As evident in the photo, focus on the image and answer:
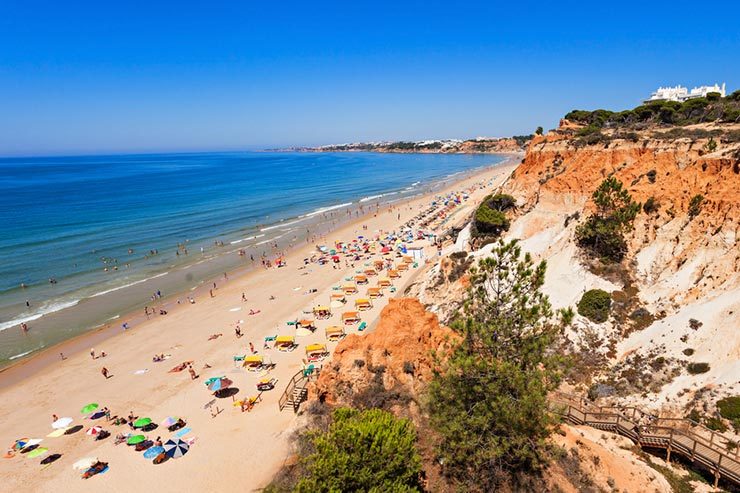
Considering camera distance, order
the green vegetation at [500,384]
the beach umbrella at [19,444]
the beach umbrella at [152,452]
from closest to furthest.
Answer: the green vegetation at [500,384] → the beach umbrella at [152,452] → the beach umbrella at [19,444]

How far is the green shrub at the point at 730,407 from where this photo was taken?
14062 mm

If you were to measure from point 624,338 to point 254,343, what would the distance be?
75.8 ft

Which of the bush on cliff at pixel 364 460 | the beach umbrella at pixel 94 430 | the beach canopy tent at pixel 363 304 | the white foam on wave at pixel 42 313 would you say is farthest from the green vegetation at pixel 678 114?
the white foam on wave at pixel 42 313

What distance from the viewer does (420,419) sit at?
1527 cm

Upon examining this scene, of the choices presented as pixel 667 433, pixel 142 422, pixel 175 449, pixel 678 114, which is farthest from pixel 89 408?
pixel 678 114

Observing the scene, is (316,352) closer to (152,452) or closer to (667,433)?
(152,452)

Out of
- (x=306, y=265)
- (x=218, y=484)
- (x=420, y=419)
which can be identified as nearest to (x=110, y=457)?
(x=218, y=484)

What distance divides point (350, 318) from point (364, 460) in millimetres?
21725

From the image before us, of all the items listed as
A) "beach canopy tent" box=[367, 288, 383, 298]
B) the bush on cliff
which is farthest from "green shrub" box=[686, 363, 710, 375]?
"beach canopy tent" box=[367, 288, 383, 298]

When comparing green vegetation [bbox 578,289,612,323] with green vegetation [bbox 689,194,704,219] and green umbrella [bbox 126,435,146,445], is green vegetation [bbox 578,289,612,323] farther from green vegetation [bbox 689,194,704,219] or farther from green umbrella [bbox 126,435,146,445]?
green umbrella [bbox 126,435,146,445]

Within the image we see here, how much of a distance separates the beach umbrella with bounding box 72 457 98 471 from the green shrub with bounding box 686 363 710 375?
25.8 m

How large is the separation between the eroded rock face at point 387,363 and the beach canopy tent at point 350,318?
47.3 ft

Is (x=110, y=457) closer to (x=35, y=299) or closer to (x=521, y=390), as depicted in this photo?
(x=521, y=390)

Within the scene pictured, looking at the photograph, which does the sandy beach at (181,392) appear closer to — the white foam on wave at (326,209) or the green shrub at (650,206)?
the green shrub at (650,206)
